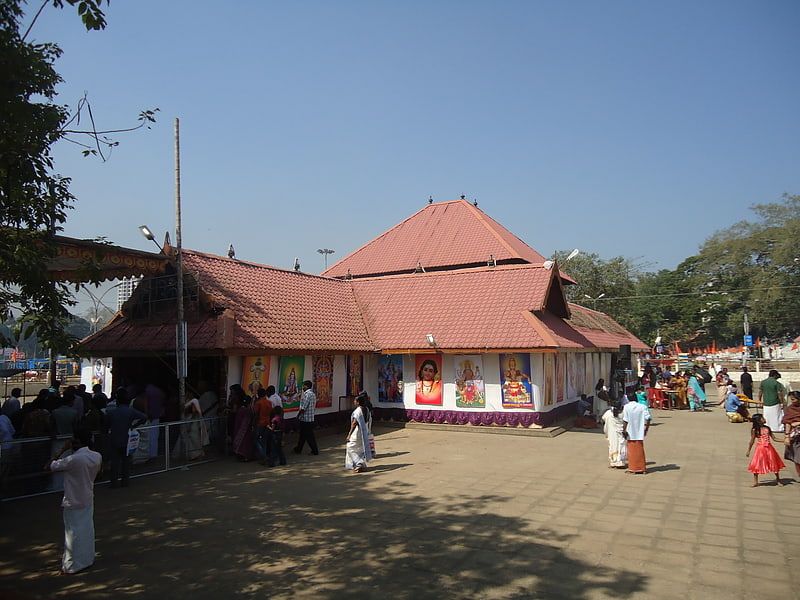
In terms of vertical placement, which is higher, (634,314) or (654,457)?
(634,314)

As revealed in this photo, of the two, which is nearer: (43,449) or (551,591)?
(551,591)

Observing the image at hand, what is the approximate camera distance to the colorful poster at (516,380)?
1533 centimetres

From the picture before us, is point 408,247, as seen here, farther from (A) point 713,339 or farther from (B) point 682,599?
(A) point 713,339

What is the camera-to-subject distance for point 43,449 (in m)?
9.16

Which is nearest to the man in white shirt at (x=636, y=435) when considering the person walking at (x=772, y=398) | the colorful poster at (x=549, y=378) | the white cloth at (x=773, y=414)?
the colorful poster at (x=549, y=378)

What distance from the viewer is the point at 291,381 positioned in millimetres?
14664

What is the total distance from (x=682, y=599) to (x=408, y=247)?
21.1 metres

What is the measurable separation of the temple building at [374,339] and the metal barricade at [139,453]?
4.96 feet

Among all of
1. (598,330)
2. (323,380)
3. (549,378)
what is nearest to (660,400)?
(598,330)

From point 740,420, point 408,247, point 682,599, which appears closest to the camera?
point 682,599

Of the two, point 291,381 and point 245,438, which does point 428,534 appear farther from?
point 291,381

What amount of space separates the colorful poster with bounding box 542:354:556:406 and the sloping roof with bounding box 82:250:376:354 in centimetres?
523

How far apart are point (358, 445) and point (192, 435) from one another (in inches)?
143

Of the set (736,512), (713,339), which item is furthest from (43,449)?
(713,339)
